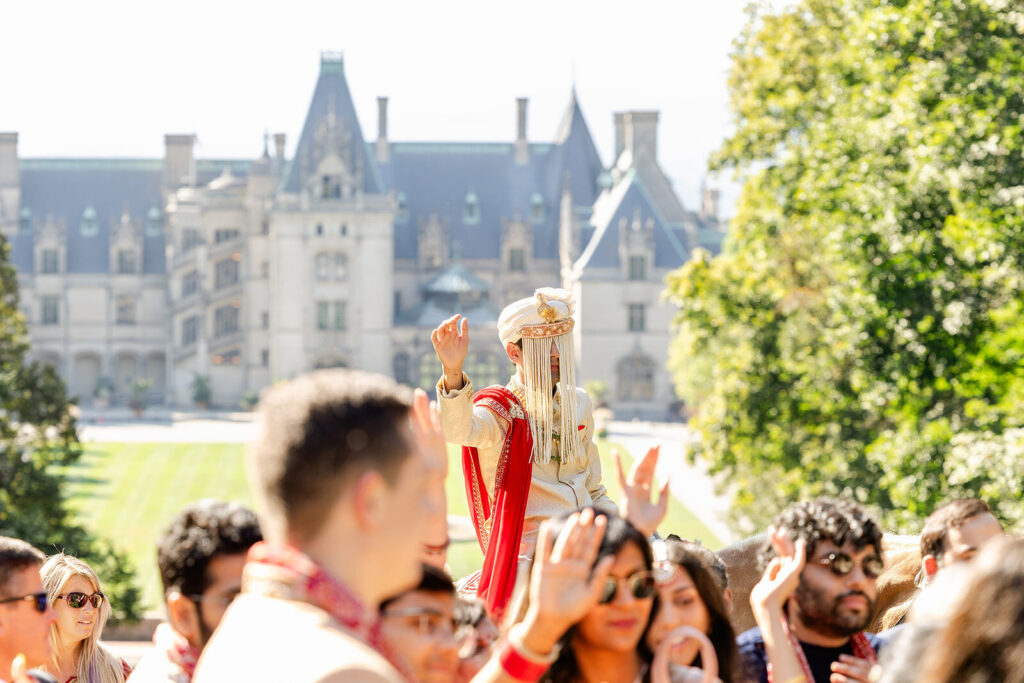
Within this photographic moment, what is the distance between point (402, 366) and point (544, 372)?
69.8m

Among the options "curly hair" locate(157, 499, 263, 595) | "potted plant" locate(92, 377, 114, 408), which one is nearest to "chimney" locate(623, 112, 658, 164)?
"potted plant" locate(92, 377, 114, 408)

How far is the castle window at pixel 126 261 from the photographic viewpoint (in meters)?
80.8

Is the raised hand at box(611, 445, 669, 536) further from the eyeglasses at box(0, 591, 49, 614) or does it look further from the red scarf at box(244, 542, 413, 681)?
the eyeglasses at box(0, 591, 49, 614)

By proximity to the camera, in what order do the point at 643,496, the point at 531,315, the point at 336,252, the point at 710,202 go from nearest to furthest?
the point at 643,496 < the point at 531,315 < the point at 336,252 < the point at 710,202

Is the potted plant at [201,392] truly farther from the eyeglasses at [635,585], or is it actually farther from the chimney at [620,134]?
the eyeglasses at [635,585]

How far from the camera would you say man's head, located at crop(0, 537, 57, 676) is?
4.70 meters

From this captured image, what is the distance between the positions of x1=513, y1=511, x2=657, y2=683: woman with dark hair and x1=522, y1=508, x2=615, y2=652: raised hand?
0.29 ft

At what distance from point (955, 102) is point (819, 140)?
188 inches

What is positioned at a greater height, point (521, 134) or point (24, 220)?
point (521, 134)

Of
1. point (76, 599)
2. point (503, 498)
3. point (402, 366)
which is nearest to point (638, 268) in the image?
point (402, 366)

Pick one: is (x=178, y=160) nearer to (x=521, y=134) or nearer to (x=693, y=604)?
(x=521, y=134)

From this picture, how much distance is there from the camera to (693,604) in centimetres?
384

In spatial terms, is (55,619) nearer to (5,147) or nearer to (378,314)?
(378,314)

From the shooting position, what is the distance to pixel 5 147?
8350cm
